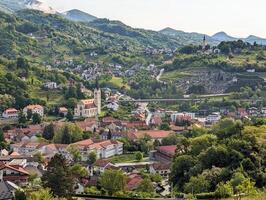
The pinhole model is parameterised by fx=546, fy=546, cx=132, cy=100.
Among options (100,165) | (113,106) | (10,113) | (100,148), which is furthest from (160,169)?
(113,106)

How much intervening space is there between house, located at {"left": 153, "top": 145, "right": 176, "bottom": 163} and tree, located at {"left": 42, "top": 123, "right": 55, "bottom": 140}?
1025 cm

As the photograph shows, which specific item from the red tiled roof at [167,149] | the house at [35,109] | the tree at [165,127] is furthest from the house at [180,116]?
the red tiled roof at [167,149]

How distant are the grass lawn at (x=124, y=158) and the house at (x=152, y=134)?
4.43 meters

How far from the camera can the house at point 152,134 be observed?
Result: 1875 inches

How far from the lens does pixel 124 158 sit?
41.8 metres

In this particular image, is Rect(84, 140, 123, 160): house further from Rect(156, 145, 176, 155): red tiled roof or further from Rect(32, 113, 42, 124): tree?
Rect(32, 113, 42, 124): tree

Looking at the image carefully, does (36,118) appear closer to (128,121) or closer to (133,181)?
(128,121)

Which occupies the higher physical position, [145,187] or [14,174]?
[145,187]

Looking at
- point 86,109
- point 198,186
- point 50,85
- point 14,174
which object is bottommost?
point 14,174

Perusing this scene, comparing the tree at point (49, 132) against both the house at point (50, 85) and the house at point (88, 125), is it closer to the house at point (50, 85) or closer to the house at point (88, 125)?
the house at point (88, 125)

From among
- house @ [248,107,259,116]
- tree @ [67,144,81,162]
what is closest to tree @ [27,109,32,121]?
tree @ [67,144,81,162]

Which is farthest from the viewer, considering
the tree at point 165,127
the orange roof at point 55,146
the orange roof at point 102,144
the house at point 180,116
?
the house at point 180,116

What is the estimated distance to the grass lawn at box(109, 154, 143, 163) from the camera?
4079 cm

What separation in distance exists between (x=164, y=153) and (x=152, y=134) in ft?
27.7
